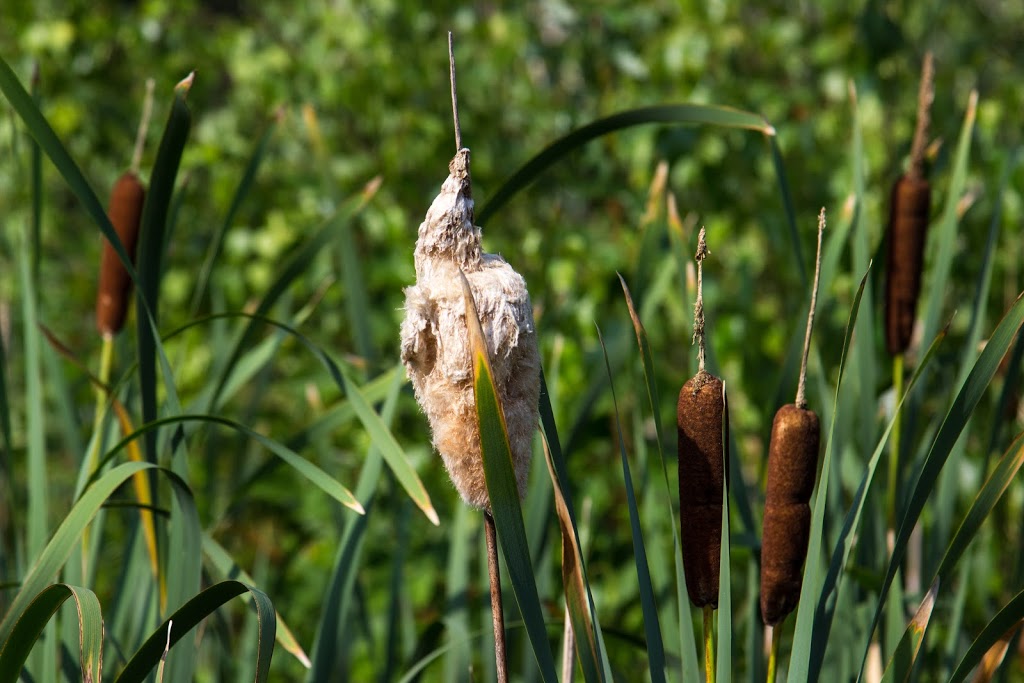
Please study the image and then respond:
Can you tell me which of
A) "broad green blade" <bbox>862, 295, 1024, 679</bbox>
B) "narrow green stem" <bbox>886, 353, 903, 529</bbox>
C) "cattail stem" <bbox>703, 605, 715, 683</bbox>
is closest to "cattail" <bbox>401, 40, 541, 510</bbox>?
"cattail stem" <bbox>703, 605, 715, 683</bbox>

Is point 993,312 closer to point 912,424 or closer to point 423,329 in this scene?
point 912,424

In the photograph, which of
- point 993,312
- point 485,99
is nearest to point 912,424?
point 993,312

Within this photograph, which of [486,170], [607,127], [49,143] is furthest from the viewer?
[486,170]

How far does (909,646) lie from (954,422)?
22 cm


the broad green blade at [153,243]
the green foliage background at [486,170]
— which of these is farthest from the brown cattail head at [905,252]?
the green foliage background at [486,170]

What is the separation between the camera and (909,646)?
927 mm

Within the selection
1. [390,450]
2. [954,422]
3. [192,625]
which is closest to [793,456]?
[954,422]

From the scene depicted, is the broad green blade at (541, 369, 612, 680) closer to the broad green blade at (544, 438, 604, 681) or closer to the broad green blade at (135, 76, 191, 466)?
the broad green blade at (544, 438, 604, 681)

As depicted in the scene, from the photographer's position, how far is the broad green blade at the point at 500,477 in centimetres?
72

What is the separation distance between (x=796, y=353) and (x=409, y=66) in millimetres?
1943

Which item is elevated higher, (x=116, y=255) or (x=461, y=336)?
(x=116, y=255)

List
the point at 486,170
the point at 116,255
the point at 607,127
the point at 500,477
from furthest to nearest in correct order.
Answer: the point at 486,170 < the point at 116,255 < the point at 607,127 < the point at 500,477

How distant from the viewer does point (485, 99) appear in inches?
120

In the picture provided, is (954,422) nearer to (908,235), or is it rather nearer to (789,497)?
(789,497)
